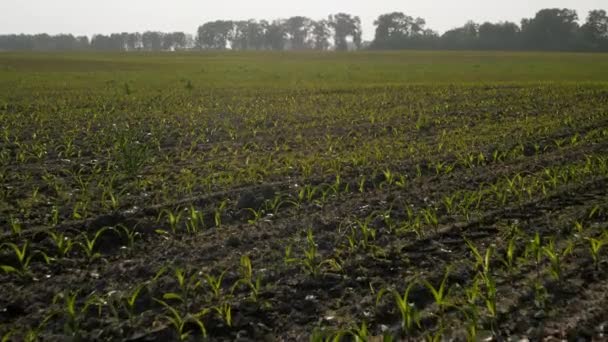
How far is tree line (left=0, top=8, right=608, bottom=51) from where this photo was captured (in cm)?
9350

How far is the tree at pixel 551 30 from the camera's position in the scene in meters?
92.8

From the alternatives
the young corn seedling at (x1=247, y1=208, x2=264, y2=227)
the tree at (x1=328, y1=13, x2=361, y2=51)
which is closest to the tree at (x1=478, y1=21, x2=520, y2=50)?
the tree at (x1=328, y1=13, x2=361, y2=51)

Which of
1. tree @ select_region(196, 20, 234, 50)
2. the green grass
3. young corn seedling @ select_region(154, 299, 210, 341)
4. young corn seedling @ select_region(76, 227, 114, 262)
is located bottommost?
young corn seedling @ select_region(154, 299, 210, 341)

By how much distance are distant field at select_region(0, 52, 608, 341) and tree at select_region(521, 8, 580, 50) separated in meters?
94.7

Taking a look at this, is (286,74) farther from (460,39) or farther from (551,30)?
(551,30)

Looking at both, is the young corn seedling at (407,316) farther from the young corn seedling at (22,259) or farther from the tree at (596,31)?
the tree at (596,31)

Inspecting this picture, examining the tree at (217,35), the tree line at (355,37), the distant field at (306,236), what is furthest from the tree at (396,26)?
the distant field at (306,236)

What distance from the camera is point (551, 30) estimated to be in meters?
96.1

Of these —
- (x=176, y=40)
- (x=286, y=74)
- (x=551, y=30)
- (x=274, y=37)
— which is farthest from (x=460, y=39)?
(x=176, y=40)

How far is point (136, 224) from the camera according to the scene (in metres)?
5.06

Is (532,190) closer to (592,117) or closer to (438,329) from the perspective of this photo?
(438,329)

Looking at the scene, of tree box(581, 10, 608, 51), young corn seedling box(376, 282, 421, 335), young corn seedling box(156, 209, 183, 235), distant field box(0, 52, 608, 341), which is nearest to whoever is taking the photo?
young corn seedling box(376, 282, 421, 335)

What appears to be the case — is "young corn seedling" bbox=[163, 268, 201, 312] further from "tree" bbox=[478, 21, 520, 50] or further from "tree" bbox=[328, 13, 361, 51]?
"tree" bbox=[328, 13, 361, 51]

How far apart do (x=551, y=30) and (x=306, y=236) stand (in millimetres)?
107247
